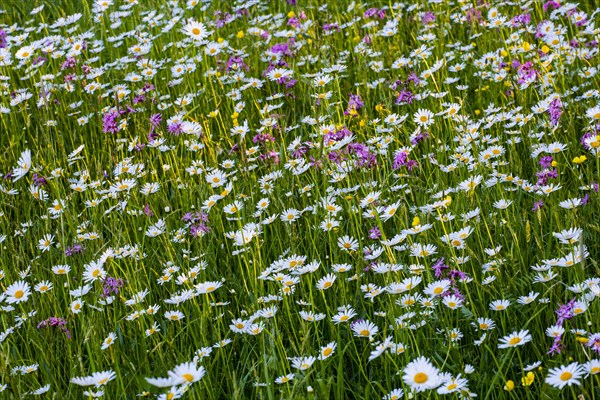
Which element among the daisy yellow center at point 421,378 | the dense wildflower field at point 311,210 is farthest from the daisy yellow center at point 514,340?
the daisy yellow center at point 421,378

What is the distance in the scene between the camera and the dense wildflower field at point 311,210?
218 centimetres

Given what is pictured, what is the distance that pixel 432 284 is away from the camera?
88.1 inches

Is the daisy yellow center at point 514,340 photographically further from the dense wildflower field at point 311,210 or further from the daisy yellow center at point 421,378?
the daisy yellow center at point 421,378

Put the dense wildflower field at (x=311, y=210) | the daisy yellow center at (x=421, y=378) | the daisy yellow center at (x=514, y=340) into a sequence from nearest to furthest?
the daisy yellow center at (x=421, y=378) → the daisy yellow center at (x=514, y=340) → the dense wildflower field at (x=311, y=210)

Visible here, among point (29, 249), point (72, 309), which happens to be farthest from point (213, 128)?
point (72, 309)

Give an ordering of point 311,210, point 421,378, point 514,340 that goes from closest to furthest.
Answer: point 421,378 < point 514,340 < point 311,210

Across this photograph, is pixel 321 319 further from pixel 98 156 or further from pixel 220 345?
pixel 98 156

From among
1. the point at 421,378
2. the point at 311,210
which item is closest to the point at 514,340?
the point at 421,378

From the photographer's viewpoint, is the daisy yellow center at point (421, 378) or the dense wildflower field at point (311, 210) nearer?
the daisy yellow center at point (421, 378)

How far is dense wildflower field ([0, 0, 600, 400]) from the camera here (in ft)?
7.14

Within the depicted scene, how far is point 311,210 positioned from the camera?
2914 millimetres

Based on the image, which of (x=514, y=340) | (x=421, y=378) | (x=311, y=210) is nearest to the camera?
(x=421, y=378)

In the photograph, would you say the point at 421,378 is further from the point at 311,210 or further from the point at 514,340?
the point at 311,210

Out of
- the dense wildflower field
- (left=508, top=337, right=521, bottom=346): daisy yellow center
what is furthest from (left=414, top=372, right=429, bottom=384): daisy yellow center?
(left=508, top=337, right=521, bottom=346): daisy yellow center
